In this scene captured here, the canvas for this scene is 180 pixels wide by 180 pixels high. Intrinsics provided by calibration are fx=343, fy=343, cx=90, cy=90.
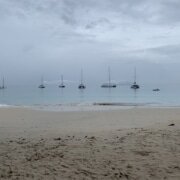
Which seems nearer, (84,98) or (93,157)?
(93,157)

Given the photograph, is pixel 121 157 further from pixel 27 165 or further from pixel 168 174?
pixel 27 165

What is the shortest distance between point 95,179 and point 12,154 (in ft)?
9.66

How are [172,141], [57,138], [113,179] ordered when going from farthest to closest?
[57,138]
[172,141]
[113,179]

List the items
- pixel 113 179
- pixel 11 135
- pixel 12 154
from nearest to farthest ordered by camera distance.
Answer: pixel 113 179
pixel 12 154
pixel 11 135

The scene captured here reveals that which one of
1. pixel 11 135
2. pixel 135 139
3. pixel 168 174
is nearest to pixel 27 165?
pixel 168 174

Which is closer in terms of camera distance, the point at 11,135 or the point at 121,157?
the point at 121,157

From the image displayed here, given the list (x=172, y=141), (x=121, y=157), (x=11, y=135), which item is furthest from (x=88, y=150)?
(x=11, y=135)

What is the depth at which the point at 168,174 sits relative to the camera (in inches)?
274

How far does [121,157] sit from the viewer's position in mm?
8242

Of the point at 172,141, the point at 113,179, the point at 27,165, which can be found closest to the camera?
the point at 113,179

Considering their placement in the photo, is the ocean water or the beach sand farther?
→ the ocean water

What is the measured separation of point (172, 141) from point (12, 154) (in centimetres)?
451

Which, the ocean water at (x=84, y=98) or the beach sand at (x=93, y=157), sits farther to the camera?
the ocean water at (x=84, y=98)

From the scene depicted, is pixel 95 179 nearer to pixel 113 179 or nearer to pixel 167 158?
pixel 113 179
